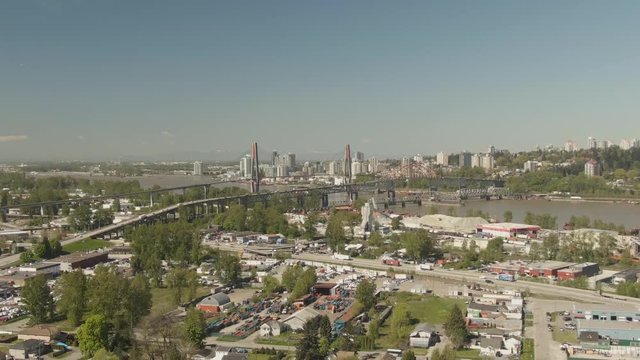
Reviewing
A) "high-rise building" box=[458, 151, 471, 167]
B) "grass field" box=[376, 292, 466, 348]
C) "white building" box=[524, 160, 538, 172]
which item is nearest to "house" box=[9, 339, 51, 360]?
"grass field" box=[376, 292, 466, 348]

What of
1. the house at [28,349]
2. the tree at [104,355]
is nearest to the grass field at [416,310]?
the tree at [104,355]

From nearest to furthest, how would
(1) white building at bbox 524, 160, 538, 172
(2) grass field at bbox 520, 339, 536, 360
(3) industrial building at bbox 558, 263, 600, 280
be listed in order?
1. (2) grass field at bbox 520, 339, 536, 360
2. (3) industrial building at bbox 558, 263, 600, 280
3. (1) white building at bbox 524, 160, 538, 172

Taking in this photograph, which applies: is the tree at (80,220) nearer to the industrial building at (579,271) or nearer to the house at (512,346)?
the industrial building at (579,271)

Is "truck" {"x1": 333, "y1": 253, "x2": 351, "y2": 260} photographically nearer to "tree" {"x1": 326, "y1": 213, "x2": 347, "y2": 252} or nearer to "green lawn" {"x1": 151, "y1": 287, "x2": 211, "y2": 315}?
"tree" {"x1": 326, "y1": 213, "x2": 347, "y2": 252}

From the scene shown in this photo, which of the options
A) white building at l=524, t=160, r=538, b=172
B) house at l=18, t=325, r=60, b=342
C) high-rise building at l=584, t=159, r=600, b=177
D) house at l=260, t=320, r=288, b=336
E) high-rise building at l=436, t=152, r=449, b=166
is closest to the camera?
house at l=18, t=325, r=60, b=342

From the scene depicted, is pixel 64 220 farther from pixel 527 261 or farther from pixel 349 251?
pixel 527 261

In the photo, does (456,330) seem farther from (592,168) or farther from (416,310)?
(592,168)

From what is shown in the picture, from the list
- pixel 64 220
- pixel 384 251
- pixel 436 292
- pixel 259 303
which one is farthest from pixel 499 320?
pixel 64 220
